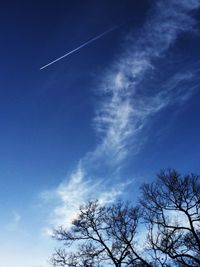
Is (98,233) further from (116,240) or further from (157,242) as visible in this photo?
(157,242)

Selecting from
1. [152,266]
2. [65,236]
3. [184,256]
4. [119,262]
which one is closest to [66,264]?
[65,236]

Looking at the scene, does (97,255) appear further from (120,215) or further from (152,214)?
(152,214)

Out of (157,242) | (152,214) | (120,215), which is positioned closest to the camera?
(157,242)

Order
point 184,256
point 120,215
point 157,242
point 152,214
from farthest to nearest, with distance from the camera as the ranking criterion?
point 120,215, point 152,214, point 157,242, point 184,256

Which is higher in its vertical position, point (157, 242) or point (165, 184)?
point (165, 184)

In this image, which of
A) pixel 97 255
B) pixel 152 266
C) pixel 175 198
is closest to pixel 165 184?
pixel 175 198

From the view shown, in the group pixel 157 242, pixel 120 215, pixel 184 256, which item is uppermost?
Result: pixel 120 215

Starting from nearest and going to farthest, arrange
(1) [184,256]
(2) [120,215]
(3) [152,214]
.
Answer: (1) [184,256] < (3) [152,214] < (2) [120,215]

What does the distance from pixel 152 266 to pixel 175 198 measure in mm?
5761

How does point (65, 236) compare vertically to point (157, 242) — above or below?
above

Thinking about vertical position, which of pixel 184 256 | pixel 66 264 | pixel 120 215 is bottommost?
pixel 184 256

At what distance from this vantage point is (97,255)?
92.9 feet

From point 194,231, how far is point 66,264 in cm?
1322

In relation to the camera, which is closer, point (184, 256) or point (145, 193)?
point (184, 256)
